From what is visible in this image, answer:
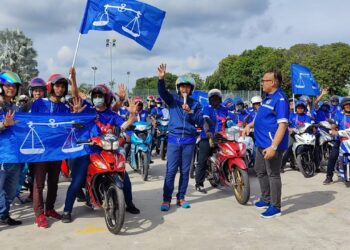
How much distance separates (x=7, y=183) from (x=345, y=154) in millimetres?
6031

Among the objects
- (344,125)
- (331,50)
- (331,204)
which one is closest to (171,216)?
(331,204)

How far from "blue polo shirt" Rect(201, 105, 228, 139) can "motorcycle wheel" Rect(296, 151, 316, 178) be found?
216 cm

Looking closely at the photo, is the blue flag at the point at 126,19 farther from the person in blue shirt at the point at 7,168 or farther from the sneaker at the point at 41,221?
the sneaker at the point at 41,221

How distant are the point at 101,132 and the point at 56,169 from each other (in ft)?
2.69

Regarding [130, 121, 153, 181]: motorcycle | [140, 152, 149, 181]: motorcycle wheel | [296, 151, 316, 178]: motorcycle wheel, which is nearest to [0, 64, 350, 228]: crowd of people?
[140, 152, 149, 181]: motorcycle wheel

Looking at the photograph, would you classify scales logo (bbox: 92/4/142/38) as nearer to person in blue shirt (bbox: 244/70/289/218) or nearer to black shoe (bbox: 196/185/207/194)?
person in blue shirt (bbox: 244/70/289/218)

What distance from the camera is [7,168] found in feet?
16.4

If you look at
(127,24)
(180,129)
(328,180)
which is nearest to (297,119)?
(328,180)

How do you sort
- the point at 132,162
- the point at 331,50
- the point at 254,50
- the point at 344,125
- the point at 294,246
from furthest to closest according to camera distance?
the point at 254,50 < the point at 331,50 < the point at 132,162 < the point at 344,125 < the point at 294,246

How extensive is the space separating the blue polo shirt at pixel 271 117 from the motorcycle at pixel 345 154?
2.61m

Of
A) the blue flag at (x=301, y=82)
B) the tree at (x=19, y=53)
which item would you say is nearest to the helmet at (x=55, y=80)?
the blue flag at (x=301, y=82)

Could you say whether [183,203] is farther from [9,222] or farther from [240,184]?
[9,222]

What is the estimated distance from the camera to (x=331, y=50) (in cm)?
5144

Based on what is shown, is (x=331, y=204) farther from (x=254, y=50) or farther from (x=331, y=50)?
(x=254, y=50)
